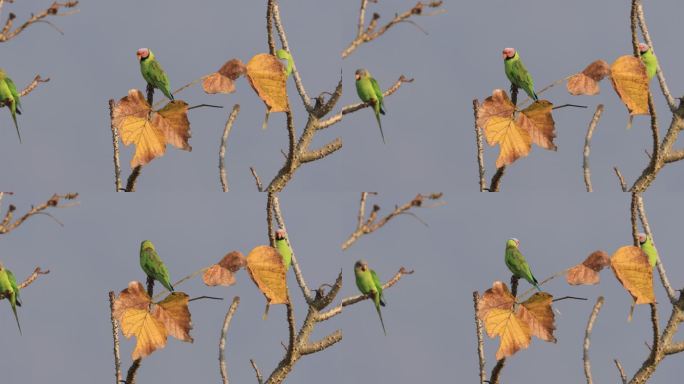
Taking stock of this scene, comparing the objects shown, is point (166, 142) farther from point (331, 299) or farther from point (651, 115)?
point (651, 115)

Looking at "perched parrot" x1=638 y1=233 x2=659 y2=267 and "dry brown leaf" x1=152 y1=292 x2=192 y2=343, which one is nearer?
"dry brown leaf" x1=152 y1=292 x2=192 y2=343

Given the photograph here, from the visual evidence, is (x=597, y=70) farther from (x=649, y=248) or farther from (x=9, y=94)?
(x=9, y=94)

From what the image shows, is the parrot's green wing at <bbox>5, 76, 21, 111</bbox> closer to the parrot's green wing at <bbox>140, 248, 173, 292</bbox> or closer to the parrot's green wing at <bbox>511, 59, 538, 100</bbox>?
the parrot's green wing at <bbox>140, 248, 173, 292</bbox>

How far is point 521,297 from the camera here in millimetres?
9414

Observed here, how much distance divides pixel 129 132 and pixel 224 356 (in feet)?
5.96

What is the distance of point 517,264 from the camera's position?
9320 millimetres

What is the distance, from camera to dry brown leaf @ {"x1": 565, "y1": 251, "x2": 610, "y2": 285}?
952 cm

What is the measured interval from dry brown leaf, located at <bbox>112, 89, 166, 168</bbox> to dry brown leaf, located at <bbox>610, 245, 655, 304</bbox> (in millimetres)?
3519

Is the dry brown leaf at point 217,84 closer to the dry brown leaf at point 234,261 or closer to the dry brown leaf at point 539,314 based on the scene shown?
the dry brown leaf at point 234,261

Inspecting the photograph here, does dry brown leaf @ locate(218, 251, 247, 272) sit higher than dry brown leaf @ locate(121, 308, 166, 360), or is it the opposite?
dry brown leaf @ locate(218, 251, 247, 272)

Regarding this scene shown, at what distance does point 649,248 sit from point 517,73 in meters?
1.68

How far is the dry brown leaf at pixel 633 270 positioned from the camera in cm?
957

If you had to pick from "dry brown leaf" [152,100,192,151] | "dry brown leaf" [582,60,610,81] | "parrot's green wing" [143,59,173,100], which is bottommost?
"dry brown leaf" [582,60,610,81]

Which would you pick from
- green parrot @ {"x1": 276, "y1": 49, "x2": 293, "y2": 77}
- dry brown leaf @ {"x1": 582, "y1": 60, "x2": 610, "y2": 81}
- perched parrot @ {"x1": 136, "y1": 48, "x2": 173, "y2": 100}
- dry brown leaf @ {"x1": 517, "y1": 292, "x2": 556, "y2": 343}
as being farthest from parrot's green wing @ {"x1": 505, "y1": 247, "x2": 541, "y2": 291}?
perched parrot @ {"x1": 136, "y1": 48, "x2": 173, "y2": 100}
